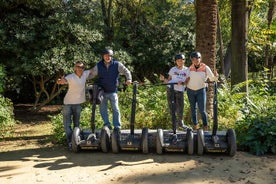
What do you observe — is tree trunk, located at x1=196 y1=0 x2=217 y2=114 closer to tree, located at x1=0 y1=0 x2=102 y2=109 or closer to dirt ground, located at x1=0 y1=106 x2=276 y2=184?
dirt ground, located at x1=0 y1=106 x2=276 y2=184

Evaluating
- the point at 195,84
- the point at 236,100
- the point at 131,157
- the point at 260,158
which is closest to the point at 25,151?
the point at 131,157

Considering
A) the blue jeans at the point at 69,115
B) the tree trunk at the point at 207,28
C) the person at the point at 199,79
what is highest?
the tree trunk at the point at 207,28

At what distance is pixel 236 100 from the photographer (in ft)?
34.2

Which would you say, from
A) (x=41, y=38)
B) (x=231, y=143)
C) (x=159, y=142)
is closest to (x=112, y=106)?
(x=159, y=142)

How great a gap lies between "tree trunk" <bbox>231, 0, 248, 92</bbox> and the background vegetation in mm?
541

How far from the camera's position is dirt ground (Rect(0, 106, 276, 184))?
5.93 metres

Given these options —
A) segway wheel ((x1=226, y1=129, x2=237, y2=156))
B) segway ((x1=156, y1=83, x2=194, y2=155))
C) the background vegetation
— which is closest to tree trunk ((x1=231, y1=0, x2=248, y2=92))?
the background vegetation

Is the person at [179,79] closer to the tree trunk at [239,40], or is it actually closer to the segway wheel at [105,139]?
the segway wheel at [105,139]

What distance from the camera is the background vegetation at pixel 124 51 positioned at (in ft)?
30.1

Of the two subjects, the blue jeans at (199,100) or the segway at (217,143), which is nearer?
the segway at (217,143)

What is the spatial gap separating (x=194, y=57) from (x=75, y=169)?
3.29m

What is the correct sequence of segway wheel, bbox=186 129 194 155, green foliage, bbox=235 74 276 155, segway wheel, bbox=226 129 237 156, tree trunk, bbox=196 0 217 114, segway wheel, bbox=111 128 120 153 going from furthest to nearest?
1. tree trunk, bbox=196 0 217 114
2. green foliage, bbox=235 74 276 155
3. segway wheel, bbox=111 128 120 153
4. segway wheel, bbox=186 129 194 155
5. segway wheel, bbox=226 129 237 156

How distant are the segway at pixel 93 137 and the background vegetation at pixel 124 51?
1.24 m

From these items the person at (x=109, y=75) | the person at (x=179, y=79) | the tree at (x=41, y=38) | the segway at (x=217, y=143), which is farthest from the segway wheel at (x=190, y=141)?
the tree at (x=41, y=38)
